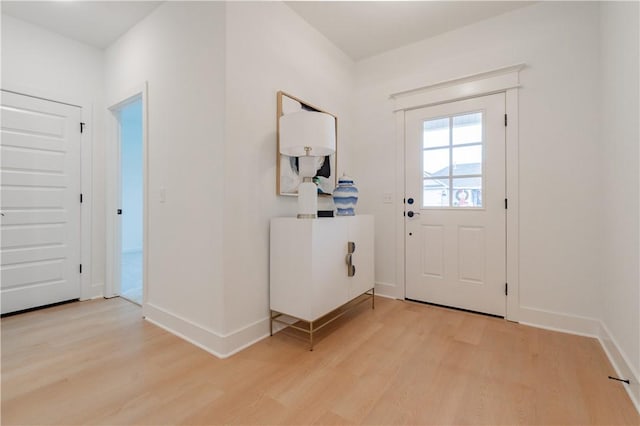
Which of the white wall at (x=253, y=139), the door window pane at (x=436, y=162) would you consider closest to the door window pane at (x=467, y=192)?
the door window pane at (x=436, y=162)

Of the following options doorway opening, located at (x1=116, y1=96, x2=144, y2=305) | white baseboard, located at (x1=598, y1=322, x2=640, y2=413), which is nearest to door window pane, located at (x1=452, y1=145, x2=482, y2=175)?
white baseboard, located at (x1=598, y1=322, x2=640, y2=413)

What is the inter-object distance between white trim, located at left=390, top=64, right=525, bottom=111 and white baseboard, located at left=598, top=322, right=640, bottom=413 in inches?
76.4

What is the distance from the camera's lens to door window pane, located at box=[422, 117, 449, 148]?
2.71 m

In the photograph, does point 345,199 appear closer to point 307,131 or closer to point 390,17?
point 307,131

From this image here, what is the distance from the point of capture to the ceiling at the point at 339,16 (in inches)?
92.4

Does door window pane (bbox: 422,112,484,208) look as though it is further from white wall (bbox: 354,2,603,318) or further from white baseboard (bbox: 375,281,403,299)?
white baseboard (bbox: 375,281,403,299)

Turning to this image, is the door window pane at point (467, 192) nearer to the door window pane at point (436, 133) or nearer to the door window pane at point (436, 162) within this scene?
the door window pane at point (436, 162)

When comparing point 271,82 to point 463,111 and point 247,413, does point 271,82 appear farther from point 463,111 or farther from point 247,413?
point 247,413

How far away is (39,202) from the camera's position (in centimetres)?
267

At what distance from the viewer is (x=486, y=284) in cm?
251

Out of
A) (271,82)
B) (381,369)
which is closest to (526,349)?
(381,369)

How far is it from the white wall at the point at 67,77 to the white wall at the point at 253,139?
2069 millimetres

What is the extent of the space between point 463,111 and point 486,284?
1564 millimetres

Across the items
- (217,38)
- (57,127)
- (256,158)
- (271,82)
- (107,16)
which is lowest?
(256,158)
